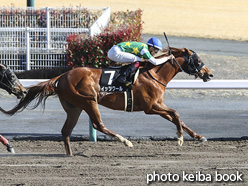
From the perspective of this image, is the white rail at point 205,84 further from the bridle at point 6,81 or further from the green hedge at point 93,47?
the green hedge at point 93,47

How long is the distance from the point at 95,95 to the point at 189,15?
24322 mm

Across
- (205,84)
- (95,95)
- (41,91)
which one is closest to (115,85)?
(95,95)

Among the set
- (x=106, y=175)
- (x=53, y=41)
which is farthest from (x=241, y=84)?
(x=53, y=41)

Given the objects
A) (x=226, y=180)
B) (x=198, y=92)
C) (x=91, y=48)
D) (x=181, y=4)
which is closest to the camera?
(x=226, y=180)

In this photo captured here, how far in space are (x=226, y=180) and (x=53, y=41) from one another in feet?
32.8

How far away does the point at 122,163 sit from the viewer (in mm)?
7035

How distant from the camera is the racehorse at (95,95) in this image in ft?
25.0

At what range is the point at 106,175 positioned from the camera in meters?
6.40

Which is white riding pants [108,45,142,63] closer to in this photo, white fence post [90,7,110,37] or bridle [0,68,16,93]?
bridle [0,68,16,93]

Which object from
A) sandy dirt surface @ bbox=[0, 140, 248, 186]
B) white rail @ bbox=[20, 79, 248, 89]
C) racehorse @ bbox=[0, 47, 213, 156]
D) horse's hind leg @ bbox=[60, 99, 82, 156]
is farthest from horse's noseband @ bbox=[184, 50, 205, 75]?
horse's hind leg @ bbox=[60, 99, 82, 156]

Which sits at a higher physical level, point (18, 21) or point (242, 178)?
point (242, 178)

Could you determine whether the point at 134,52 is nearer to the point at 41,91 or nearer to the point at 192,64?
the point at 192,64

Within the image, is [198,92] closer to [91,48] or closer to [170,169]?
[91,48]

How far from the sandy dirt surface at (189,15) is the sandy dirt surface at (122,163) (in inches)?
658
